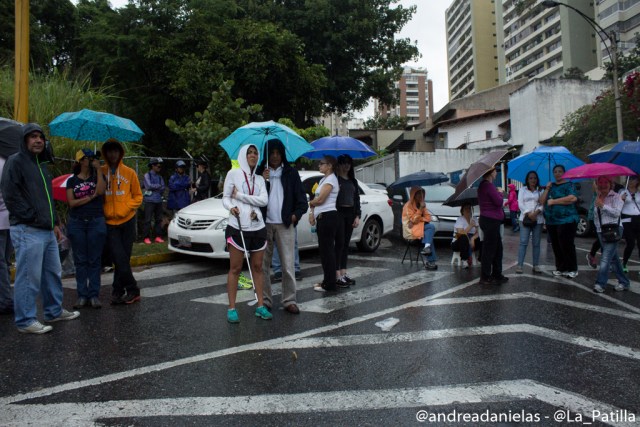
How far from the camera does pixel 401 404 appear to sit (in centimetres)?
322

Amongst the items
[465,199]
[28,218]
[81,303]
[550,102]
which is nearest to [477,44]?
[550,102]

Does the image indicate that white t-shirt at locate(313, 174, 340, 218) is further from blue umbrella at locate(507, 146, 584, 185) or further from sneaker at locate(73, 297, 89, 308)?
blue umbrella at locate(507, 146, 584, 185)

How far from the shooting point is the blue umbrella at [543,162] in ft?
26.4

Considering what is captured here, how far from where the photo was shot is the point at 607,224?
672 cm

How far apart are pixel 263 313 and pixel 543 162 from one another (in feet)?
18.5

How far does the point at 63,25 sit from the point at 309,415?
29207 mm

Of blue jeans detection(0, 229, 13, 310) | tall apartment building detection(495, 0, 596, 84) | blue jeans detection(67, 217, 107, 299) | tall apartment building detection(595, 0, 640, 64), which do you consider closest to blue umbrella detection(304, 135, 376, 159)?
blue jeans detection(67, 217, 107, 299)

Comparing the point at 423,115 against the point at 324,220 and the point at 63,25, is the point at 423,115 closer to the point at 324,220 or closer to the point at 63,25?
the point at 63,25

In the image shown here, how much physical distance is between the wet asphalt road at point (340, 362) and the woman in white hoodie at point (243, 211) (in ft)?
1.97

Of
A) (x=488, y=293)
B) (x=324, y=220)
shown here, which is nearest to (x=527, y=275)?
(x=488, y=293)

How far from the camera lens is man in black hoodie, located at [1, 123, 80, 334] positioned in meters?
4.76

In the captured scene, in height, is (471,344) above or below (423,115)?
below

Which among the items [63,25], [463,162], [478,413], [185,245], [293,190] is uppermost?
[63,25]

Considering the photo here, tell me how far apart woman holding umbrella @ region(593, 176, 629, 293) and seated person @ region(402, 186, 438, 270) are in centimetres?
266
